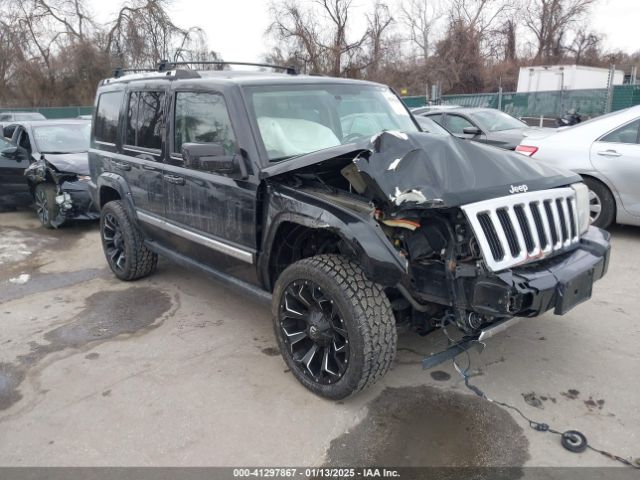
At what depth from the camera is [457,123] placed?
9453 millimetres

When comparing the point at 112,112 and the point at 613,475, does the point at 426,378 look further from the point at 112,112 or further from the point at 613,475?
the point at 112,112

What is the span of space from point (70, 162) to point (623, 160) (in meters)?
7.29

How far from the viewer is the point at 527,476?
260 cm

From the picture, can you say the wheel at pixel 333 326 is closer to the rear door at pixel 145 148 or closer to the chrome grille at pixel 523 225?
the chrome grille at pixel 523 225

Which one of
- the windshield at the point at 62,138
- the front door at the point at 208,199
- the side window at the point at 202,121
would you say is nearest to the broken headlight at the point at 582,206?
the front door at the point at 208,199

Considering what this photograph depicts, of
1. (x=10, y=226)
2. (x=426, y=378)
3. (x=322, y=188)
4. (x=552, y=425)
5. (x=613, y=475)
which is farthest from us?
(x=10, y=226)

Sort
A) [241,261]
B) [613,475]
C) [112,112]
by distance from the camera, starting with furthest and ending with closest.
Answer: [112,112]
[241,261]
[613,475]

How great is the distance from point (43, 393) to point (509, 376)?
305cm

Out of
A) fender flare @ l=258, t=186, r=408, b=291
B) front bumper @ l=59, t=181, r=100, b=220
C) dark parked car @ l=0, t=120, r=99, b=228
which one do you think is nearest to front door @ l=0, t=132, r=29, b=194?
dark parked car @ l=0, t=120, r=99, b=228

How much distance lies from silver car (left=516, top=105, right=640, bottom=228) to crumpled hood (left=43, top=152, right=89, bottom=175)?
622cm

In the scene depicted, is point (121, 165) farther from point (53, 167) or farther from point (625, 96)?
point (625, 96)

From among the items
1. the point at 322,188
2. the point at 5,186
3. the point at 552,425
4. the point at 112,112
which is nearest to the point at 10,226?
the point at 5,186

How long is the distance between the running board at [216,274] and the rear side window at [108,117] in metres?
1.17

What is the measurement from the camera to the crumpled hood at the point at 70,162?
769cm
